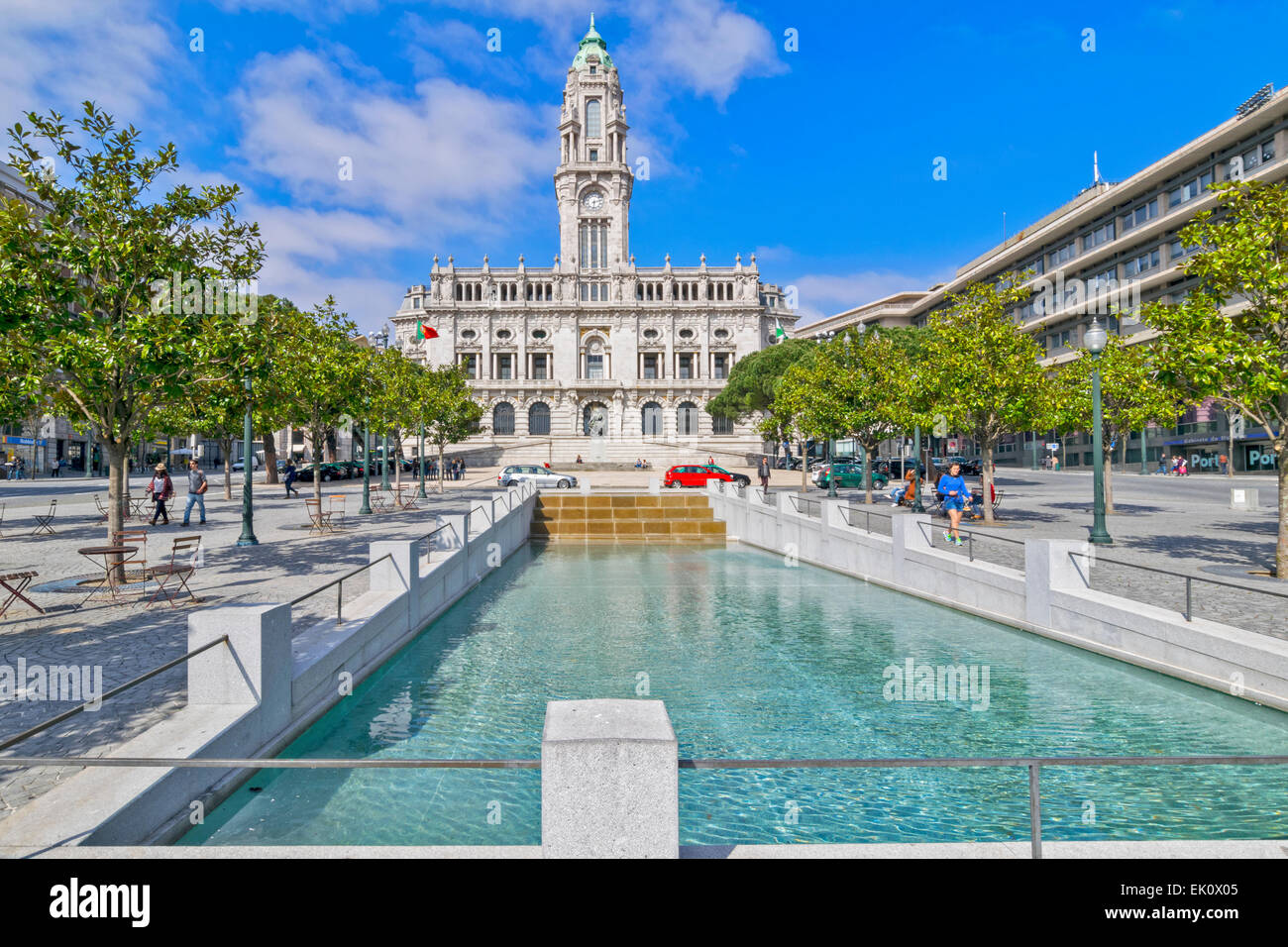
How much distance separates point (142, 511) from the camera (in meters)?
26.5

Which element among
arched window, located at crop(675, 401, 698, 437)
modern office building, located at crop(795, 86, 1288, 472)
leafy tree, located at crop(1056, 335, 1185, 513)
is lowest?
leafy tree, located at crop(1056, 335, 1185, 513)

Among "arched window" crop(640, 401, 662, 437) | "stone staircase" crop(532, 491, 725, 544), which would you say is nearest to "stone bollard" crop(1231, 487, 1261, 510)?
"stone staircase" crop(532, 491, 725, 544)

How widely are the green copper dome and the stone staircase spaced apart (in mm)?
78998

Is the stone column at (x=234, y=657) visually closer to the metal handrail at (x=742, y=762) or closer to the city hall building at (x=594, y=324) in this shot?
the metal handrail at (x=742, y=762)

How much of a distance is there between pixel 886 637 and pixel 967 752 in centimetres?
435

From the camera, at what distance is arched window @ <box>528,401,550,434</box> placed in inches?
3233

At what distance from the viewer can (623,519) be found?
26.5 m

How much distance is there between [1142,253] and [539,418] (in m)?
58.0

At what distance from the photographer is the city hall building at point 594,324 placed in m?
81.7

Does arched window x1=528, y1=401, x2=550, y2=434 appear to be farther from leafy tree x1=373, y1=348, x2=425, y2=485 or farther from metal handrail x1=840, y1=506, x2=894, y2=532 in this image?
metal handrail x1=840, y1=506, x2=894, y2=532

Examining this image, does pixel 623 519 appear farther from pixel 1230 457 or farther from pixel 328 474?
pixel 1230 457

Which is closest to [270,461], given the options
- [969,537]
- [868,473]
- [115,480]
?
[868,473]
